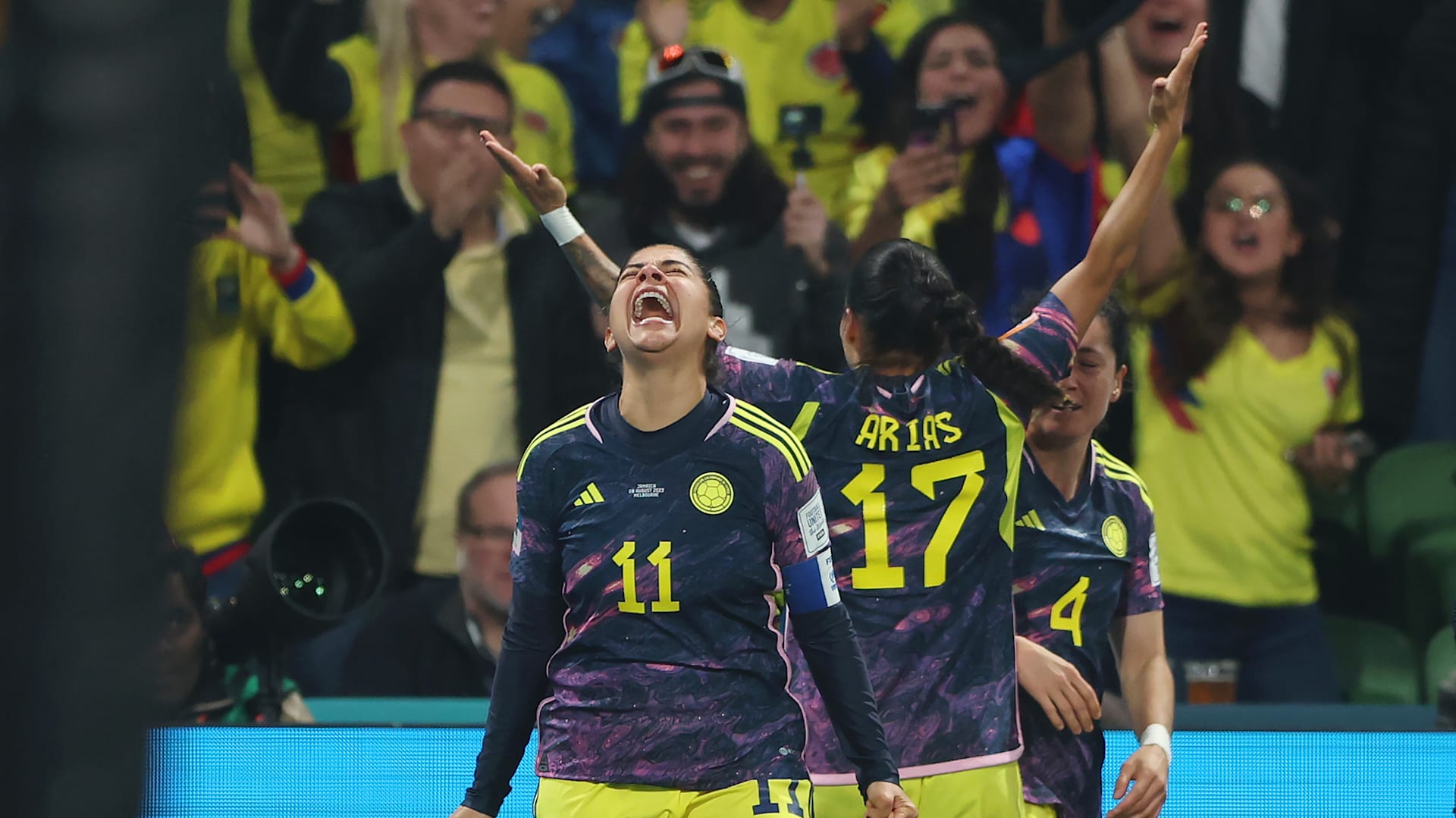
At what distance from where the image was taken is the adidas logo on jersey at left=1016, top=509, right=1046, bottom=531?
10.7ft

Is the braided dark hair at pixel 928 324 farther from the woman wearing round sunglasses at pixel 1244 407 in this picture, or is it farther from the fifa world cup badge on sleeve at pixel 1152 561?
the woman wearing round sunglasses at pixel 1244 407

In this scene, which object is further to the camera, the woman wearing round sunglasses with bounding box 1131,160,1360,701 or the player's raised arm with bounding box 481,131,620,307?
the woman wearing round sunglasses with bounding box 1131,160,1360,701

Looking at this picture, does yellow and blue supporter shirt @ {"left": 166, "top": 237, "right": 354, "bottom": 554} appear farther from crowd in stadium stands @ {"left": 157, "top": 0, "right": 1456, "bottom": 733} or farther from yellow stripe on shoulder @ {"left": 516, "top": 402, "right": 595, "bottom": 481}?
→ yellow stripe on shoulder @ {"left": 516, "top": 402, "right": 595, "bottom": 481}

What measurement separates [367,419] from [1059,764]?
10.7 feet

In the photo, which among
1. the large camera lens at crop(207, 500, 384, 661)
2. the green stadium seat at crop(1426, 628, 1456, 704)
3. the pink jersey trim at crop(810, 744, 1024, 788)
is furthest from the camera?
the green stadium seat at crop(1426, 628, 1456, 704)

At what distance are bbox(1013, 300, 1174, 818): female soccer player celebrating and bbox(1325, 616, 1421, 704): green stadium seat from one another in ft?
A: 8.29

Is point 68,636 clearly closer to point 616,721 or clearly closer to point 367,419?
point 616,721

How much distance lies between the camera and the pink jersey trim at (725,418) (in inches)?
105

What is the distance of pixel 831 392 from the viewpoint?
3.06 metres

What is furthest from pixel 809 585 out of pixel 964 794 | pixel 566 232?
pixel 566 232

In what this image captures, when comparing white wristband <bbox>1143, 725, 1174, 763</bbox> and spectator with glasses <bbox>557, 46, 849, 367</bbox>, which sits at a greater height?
spectator with glasses <bbox>557, 46, 849, 367</bbox>

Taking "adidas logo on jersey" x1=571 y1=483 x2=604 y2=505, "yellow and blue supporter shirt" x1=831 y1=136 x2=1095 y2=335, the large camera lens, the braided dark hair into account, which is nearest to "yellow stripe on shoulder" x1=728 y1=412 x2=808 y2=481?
"adidas logo on jersey" x1=571 y1=483 x2=604 y2=505

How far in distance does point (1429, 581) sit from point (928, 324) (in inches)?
135

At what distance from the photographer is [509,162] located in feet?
10.6
